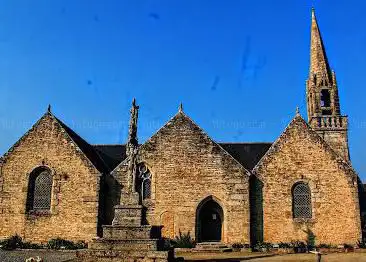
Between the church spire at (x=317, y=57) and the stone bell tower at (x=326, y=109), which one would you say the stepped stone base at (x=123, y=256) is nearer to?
the stone bell tower at (x=326, y=109)

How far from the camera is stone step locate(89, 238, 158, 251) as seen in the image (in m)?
12.7

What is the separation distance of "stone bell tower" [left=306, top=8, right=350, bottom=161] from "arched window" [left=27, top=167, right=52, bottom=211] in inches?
839

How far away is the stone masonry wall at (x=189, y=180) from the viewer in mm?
22234

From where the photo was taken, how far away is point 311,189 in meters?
22.9

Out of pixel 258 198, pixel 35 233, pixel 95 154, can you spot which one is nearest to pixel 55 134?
pixel 95 154

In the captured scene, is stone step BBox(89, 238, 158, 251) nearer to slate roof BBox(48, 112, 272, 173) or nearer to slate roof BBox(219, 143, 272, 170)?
slate roof BBox(48, 112, 272, 173)

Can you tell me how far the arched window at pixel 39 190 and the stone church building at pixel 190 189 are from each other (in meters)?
0.06

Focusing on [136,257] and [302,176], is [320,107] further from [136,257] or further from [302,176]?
[136,257]

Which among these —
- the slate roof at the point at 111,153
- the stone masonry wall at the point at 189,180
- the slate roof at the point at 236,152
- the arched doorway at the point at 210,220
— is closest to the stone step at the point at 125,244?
the stone masonry wall at the point at 189,180

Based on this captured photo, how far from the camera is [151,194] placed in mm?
22969

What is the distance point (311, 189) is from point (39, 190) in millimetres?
15134

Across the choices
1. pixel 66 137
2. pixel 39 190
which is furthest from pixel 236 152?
pixel 39 190

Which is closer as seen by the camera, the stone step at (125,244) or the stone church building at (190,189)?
the stone step at (125,244)

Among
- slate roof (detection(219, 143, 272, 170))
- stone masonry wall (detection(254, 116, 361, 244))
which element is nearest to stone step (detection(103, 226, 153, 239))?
stone masonry wall (detection(254, 116, 361, 244))
